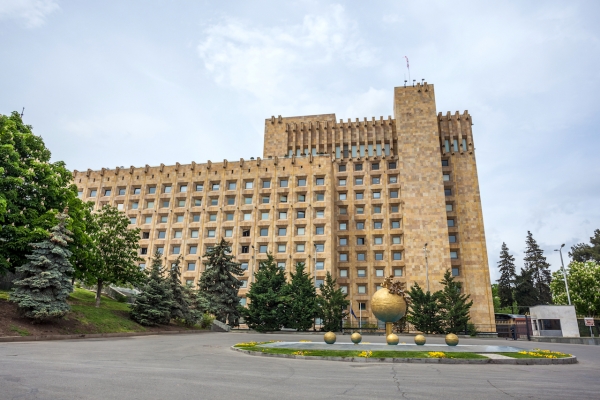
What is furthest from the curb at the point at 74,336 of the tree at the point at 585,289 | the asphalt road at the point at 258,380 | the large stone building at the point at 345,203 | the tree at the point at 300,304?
the tree at the point at 585,289

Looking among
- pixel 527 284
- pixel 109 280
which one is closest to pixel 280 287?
pixel 109 280

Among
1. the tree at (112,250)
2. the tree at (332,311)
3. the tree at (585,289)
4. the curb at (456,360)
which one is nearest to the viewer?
the curb at (456,360)

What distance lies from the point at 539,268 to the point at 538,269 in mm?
310

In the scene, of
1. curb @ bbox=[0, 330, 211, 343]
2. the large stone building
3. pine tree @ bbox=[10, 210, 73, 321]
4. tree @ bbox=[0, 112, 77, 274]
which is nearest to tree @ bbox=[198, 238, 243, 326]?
curb @ bbox=[0, 330, 211, 343]

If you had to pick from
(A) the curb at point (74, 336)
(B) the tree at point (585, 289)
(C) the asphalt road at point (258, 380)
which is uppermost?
(B) the tree at point (585, 289)

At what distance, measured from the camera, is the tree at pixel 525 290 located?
80.9 m

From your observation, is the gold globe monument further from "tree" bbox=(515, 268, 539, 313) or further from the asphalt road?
"tree" bbox=(515, 268, 539, 313)

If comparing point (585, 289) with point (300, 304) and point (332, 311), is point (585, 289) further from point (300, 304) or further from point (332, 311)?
point (300, 304)

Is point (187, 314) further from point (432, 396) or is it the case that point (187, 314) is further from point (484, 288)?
point (484, 288)

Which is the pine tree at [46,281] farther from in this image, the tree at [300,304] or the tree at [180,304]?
the tree at [300,304]

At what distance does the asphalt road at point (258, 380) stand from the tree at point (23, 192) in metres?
13.1

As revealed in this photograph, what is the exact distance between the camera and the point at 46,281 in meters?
22.2

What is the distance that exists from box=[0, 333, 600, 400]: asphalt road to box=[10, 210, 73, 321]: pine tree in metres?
8.73

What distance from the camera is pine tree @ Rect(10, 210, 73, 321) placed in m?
21.5
